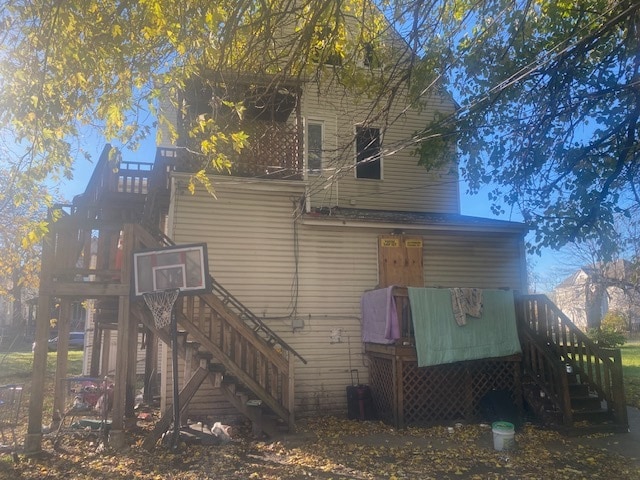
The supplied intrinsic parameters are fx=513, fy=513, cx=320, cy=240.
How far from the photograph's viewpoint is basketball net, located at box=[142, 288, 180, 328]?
7902 millimetres

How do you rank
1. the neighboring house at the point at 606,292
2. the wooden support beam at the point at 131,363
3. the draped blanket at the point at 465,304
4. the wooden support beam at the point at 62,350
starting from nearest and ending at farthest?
the wooden support beam at the point at 131,363 < the wooden support beam at the point at 62,350 < the draped blanket at the point at 465,304 < the neighboring house at the point at 606,292

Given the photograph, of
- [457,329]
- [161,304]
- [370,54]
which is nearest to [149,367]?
[161,304]

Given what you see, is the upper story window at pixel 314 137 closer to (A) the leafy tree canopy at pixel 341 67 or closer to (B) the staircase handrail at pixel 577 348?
(A) the leafy tree canopy at pixel 341 67

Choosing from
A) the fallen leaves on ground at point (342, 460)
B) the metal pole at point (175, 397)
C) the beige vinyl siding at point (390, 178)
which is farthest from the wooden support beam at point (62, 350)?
the beige vinyl siding at point (390, 178)

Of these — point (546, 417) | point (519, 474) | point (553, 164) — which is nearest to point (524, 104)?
point (553, 164)

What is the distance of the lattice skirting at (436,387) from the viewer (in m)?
9.29

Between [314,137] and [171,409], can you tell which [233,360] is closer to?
[171,409]

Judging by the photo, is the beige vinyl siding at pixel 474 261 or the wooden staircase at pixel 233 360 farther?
the beige vinyl siding at pixel 474 261

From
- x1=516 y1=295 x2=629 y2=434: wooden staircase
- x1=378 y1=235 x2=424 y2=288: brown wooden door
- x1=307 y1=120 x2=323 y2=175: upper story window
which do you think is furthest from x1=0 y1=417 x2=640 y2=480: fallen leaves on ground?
x1=307 y1=120 x2=323 y2=175: upper story window

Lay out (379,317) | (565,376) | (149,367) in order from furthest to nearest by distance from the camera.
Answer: (149,367) < (379,317) < (565,376)

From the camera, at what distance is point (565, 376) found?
8.86 metres

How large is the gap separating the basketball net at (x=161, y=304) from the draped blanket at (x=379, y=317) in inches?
149

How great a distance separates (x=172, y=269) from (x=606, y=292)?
1439 inches

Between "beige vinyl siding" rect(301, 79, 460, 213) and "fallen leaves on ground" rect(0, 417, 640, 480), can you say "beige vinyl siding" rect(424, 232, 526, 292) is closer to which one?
"beige vinyl siding" rect(301, 79, 460, 213)
